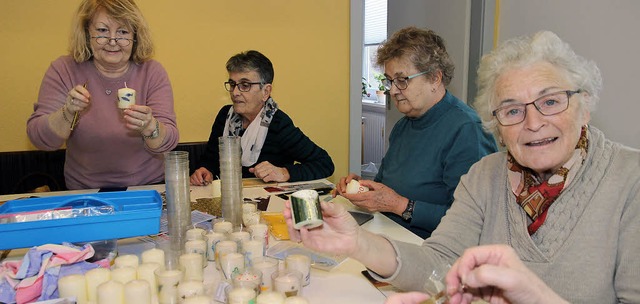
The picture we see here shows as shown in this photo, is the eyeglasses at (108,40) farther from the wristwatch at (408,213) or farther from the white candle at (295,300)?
the white candle at (295,300)

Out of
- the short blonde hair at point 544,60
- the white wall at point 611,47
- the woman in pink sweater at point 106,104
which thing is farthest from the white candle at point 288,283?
the white wall at point 611,47

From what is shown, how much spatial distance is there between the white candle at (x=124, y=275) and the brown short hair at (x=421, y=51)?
5.13ft

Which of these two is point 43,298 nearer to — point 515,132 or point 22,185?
point 515,132

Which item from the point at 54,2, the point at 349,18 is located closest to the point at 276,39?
the point at 349,18

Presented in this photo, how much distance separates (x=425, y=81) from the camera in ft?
7.65

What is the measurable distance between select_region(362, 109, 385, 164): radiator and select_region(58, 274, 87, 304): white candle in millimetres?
5584

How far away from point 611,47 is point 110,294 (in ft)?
8.97

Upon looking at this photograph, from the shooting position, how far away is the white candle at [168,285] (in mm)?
1251

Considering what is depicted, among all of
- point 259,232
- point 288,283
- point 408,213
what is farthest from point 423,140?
point 288,283

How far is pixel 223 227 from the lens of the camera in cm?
176

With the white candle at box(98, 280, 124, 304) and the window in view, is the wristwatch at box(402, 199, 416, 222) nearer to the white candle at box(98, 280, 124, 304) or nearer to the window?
the white candle at box(98, 280, 124, 304)

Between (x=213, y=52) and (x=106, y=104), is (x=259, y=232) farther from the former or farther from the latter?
(x=213, y=52)

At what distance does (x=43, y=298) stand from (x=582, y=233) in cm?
149

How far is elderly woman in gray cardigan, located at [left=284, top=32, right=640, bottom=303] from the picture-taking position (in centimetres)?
134
